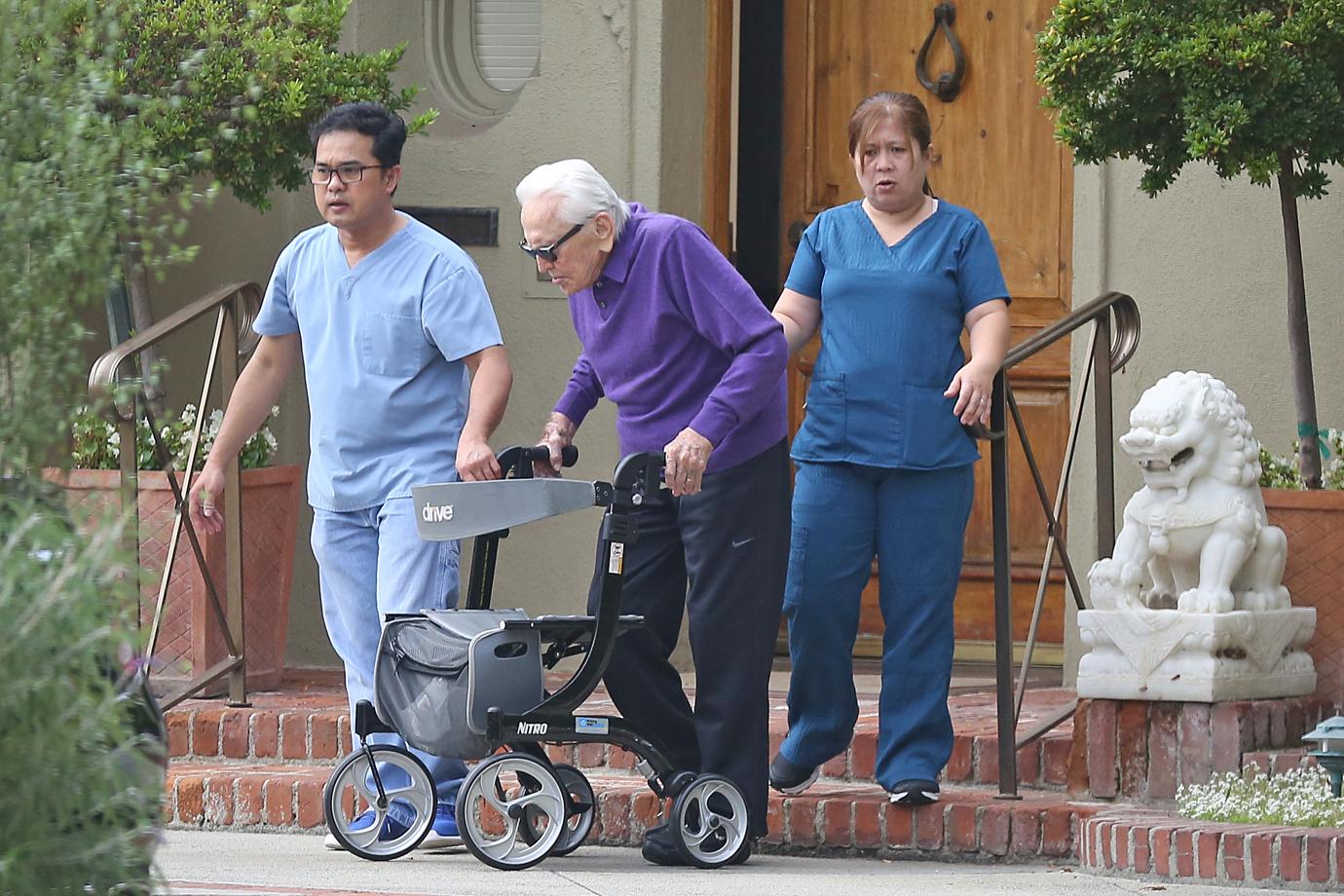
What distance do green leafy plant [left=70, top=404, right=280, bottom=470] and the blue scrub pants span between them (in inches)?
81.8

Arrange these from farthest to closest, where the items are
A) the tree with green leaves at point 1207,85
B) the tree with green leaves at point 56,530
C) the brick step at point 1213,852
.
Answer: the tree with green leaves at point 1207,85, the brick step at point 1213,852, the tree with green leaves at point 56,530

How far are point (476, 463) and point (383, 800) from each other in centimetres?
73

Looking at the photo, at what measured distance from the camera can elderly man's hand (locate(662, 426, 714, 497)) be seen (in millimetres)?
4828

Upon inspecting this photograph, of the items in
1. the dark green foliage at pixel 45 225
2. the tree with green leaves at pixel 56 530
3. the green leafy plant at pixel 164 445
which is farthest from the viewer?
the green leafy plant at pixel 164 445

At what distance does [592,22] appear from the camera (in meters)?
7.64

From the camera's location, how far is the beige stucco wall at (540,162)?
7574 millimetres

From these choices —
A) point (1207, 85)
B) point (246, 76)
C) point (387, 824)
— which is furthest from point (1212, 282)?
point (387, 824)

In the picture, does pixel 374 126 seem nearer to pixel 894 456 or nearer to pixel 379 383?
pixel 379 383

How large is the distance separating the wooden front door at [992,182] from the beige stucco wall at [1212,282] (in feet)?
1.60

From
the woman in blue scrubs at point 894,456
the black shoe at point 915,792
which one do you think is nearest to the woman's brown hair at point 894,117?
the woman in blue scrubs at point 894,456

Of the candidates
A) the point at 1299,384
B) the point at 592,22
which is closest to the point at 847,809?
the point at 1299,384

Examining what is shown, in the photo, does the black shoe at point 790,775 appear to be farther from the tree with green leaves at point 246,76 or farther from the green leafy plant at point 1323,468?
the tree with green leaves at point 246,76

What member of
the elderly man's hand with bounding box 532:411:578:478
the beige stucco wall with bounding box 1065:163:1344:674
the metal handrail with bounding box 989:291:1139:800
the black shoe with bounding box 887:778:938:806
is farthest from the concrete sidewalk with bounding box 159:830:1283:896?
the beige stucco wall with bounding box 1065:163:1344:674

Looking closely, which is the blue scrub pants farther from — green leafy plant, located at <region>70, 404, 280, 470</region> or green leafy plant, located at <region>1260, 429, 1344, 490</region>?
green leafy plant, located at <region>70, 404, 280, 470</region>
